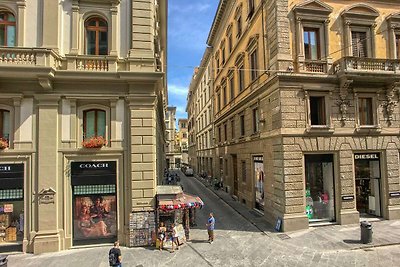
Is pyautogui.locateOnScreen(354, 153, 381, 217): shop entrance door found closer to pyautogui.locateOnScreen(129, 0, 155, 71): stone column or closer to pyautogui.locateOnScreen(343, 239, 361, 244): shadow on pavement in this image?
pyautogui.locateOnScreen(343, 239, 361, 244): shadow on pavement

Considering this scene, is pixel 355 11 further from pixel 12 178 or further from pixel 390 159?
pixel 12 178

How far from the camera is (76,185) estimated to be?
1211cm

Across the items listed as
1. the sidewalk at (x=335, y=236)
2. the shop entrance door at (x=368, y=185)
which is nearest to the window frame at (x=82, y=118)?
the sidewalk at (x=335, y=236)

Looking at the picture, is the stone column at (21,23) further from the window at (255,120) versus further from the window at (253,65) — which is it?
the window at (255,120)

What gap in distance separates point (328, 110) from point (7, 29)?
16380 mm

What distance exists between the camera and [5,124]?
1193cm

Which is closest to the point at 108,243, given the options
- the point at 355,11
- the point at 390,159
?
the point at 390,159

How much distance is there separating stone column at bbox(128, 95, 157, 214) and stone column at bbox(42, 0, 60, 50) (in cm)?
418

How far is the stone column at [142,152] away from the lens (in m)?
12.3

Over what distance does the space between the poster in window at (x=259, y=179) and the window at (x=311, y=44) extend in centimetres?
688

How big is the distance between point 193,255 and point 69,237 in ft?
18.2

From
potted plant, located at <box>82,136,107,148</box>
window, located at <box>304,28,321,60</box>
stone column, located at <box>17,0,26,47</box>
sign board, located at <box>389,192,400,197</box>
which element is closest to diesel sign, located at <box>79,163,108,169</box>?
potted plant, located at <box>82,136,107,148</box>

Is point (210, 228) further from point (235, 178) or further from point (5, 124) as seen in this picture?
point (235, 178)

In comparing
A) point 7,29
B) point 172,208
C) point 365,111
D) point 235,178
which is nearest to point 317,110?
point 365,111
